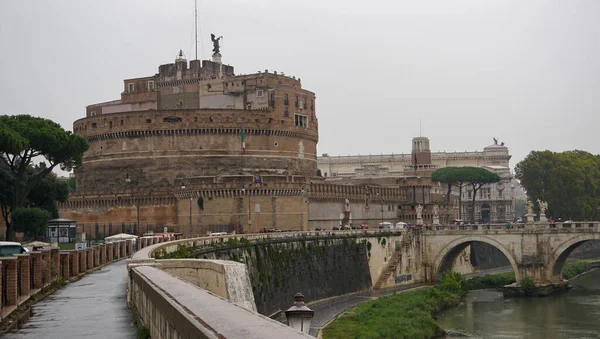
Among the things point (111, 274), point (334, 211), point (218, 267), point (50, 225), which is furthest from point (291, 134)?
point (218, 267)

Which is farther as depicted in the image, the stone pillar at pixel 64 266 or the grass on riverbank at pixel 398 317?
the grass on riverbank at pixel 398 317

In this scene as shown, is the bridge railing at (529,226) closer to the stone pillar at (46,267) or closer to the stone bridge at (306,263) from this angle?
the stone bridge at (306,263)

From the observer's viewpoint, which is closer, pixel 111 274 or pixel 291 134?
pixel 111 274

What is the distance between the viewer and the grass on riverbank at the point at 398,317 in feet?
120

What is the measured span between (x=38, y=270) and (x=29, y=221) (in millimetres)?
27973

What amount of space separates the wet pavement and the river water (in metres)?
22.2

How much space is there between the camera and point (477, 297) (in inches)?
2105

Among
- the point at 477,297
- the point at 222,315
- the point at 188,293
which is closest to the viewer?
the point at 222,315

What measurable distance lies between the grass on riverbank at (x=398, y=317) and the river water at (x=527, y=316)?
86cm

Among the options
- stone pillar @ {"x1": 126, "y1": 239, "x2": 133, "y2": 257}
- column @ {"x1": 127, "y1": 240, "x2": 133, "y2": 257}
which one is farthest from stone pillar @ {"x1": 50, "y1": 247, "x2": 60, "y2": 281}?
column @ {"x1": 127, "y1": 240, "x2": 133, "y2": 257}

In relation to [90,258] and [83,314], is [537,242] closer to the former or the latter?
[90,258]

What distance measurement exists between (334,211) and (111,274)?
4120 cm

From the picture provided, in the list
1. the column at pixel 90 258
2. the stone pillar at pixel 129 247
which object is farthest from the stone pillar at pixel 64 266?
the stone pillar at pixel 129 247

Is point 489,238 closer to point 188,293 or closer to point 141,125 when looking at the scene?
point 141,125
